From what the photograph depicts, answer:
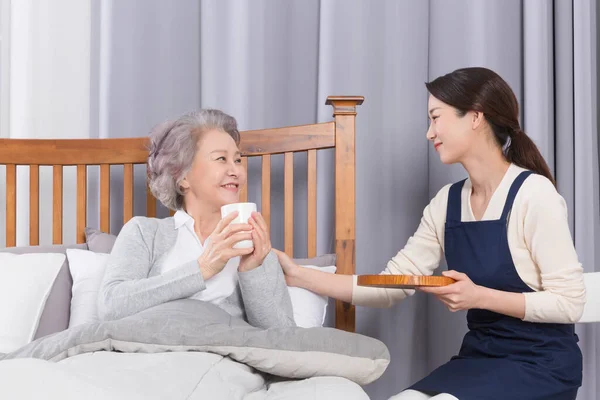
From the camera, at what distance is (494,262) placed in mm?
1557

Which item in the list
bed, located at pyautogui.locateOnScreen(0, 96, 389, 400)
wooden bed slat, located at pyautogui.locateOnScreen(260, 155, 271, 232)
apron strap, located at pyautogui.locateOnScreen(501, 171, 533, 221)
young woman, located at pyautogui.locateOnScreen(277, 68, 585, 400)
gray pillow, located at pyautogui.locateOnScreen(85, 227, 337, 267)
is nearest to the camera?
bed, located at pyautogui.locateOnScreen(0, 96, 389, 400)

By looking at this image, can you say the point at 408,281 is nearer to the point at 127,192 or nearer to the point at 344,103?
the point at 344,103

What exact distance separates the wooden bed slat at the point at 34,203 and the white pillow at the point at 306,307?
78 cm

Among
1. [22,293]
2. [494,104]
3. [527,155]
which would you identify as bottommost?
[22,293]

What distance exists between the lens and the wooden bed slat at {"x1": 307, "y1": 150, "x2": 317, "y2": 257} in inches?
74.7

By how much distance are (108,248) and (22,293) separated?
10.8 inches

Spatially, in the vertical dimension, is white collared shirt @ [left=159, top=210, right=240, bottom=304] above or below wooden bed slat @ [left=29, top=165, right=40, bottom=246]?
below

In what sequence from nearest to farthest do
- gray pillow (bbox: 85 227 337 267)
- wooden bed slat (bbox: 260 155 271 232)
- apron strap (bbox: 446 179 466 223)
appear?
apron strap (bbox: 446 179 466 223)
gray pillow (bbox: 85 227 337 267)
wooden bed slat (bbox: 260 155 271 232)

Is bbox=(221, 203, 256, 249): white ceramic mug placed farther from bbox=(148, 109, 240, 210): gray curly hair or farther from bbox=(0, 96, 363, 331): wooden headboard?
bbox=(0, 96, 363, 331): wooden headboard

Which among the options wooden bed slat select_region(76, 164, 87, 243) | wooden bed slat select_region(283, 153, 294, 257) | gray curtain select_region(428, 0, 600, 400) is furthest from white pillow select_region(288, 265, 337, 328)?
wooden bed slat select_region(76, 164, 87, 243)

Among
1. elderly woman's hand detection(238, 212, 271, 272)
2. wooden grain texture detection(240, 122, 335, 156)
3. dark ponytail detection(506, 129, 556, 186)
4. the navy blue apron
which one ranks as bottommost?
the navy blue apron

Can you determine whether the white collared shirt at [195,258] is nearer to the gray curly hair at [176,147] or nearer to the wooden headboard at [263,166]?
the gray curly hair at [176,147]

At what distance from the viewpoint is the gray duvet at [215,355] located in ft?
3.51

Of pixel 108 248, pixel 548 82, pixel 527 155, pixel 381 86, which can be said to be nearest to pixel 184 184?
pixel 108 248
